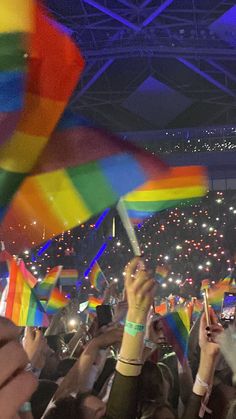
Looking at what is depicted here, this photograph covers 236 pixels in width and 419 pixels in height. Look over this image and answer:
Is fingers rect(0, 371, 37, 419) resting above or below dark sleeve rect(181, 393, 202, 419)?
above

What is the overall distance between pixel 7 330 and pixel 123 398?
141 cm

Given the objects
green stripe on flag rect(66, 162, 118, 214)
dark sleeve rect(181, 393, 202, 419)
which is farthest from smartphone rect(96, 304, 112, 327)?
dark sleeve rect(181, 393, 202, 419)

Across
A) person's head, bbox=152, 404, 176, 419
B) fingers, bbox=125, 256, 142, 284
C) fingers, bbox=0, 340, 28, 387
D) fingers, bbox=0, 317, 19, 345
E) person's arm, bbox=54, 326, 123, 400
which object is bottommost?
person's head, bbox=152, 404, 176, 419

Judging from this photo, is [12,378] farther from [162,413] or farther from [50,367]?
[50,367]

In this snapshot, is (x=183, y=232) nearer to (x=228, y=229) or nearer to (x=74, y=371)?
(x=228, y=229)

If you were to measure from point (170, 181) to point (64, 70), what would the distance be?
3549 mm

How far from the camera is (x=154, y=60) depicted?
104ft

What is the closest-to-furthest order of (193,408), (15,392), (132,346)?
(15,392), (132,346), (193,408)

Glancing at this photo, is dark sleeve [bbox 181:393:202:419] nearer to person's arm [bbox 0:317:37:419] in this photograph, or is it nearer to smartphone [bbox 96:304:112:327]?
smartphone [bbox 96:304:112:327]

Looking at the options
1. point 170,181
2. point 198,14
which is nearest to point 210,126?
point 198,14

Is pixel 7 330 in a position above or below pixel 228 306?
above

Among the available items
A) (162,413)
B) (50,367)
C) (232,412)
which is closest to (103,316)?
(50,367)

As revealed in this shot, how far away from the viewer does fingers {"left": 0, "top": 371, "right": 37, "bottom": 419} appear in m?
1.30

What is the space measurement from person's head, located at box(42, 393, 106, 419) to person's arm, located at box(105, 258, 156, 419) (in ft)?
0.80
